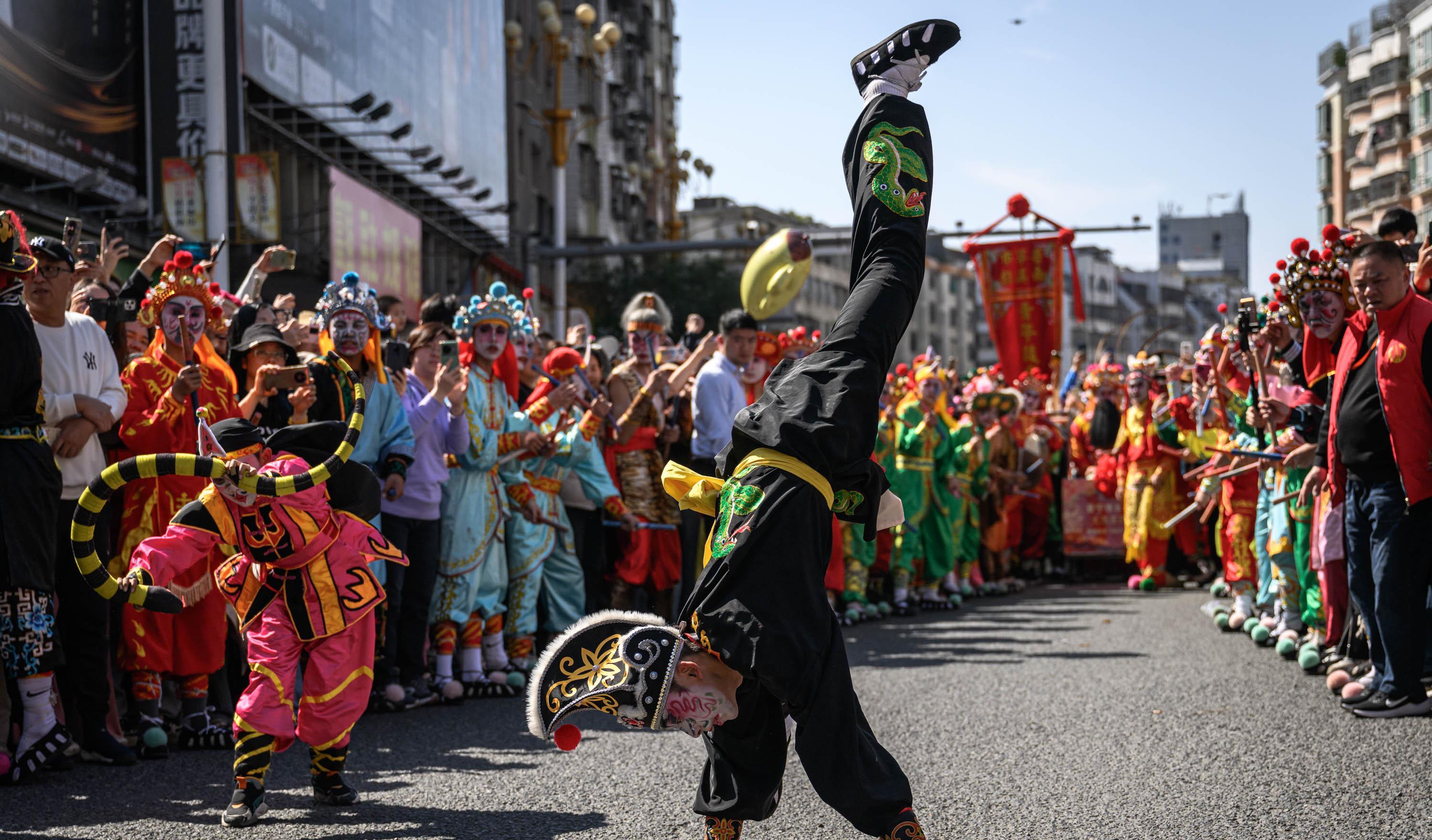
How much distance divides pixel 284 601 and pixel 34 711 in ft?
4.72

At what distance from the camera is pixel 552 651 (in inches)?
140

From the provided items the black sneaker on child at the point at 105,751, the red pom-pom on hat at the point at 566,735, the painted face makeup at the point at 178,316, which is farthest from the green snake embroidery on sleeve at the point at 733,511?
the painted face makeup at the point at 178,316

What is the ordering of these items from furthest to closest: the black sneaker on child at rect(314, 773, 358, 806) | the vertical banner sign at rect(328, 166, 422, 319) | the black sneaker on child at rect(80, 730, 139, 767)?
the vertical banner sign at rect(328, 166, 422, 319), the black sneaker on child at rect(80, 730, 139, 767), the black sneaker on child at rect(314, 773, 358, 806)

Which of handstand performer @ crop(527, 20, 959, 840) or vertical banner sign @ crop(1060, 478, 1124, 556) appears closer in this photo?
handstand performer @ crop(527, 20, 959, 840)

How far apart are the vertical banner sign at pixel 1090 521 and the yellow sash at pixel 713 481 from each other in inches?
500

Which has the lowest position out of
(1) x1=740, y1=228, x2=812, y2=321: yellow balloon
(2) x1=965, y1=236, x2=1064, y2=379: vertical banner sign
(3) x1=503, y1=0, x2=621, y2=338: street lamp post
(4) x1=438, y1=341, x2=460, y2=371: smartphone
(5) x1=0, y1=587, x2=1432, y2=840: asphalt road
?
(5) x1=0, y1=587, x2=1432, y2=840: asphalt road

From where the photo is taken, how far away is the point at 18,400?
5.80 m

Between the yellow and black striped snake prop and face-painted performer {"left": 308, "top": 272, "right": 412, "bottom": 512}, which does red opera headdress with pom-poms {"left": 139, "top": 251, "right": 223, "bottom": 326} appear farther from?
the yellow and black striped snake prop

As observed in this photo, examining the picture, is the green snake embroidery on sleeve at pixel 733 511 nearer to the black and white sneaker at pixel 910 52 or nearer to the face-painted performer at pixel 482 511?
the black and white sneaker at pixel 910 52

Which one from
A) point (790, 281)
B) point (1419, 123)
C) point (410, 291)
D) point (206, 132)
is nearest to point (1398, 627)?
point (790, 281)

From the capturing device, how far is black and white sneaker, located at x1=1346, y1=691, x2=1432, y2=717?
21.9 feet

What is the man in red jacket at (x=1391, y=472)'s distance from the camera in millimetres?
6582

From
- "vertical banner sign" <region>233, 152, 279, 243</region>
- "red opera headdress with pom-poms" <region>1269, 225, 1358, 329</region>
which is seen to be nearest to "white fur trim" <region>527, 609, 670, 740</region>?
"red opera headdress with pom-poms" <region>1269, 225, 1358, 329</region>

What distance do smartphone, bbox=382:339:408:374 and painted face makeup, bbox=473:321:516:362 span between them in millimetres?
644
